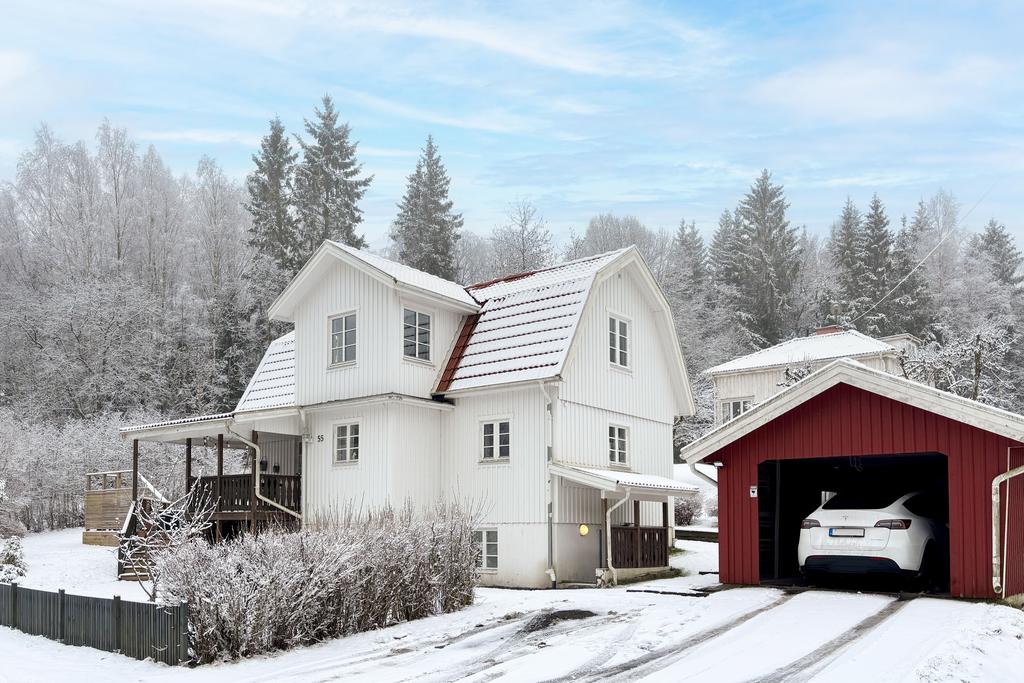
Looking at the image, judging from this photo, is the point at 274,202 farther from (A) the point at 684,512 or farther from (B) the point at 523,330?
(B) the point at 523,330

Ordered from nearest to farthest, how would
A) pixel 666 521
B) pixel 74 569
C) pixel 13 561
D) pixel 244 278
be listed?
1. pixel 13 561
2. pixel 666 521
3. pixel 74 569
4. pixel 244 278

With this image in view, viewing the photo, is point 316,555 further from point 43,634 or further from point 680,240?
point 680,240

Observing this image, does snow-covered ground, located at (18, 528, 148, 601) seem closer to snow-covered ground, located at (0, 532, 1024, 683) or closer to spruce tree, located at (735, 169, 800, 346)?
snow-covered ground, located at (0, 532, 1024, 683)

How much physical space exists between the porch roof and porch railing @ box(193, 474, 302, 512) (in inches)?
284

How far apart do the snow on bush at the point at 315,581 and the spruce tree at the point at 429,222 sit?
38.7 meters

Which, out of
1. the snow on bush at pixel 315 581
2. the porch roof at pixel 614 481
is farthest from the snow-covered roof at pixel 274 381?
the snow on bush at pixel 315 581

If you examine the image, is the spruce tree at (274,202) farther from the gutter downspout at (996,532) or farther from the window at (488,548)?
the gutter downspout at (996,532)

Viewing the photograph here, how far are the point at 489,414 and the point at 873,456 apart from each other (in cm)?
906

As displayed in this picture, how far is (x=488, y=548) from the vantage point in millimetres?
22359

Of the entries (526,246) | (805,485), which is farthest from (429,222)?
(805,485)

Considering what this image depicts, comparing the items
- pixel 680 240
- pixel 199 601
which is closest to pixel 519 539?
pixel 199 601

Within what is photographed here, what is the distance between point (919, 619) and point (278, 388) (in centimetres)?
1957

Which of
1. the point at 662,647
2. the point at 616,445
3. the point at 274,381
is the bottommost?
the point at 662,647

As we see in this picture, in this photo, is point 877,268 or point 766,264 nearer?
point 877,268
